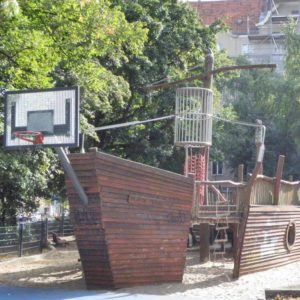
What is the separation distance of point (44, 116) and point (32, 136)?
427mm

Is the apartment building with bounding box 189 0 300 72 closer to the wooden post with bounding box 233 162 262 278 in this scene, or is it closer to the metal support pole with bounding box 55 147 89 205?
the wooden post with bounding box 233 162 262 278

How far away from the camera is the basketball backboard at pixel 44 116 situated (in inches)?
438

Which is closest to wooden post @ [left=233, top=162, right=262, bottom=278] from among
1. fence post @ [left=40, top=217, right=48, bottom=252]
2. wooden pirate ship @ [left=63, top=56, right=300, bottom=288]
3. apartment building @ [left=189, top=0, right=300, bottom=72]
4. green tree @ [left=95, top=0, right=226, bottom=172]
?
wooden pirate ship @ [left=63, top=56, right=300, bottom=288]

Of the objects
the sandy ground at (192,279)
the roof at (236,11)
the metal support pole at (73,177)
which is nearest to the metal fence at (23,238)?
→ the sandy ground at (192,279)

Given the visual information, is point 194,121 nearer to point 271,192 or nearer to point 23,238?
point 271,192

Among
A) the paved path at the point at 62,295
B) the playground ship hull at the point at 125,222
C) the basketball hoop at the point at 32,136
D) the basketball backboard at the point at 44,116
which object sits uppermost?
the basketball backboard at the point at 44,116

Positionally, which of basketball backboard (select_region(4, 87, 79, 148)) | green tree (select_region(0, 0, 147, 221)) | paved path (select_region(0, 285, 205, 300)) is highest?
Answer: green tree (select_region(0, 0, 147, 221))

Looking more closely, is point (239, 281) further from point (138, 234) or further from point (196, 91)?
point (196, 91)

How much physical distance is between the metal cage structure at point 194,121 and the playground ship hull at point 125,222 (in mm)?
3288

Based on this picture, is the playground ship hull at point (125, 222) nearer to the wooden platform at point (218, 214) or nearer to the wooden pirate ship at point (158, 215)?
the wooden pirate ship at point (158, 215)

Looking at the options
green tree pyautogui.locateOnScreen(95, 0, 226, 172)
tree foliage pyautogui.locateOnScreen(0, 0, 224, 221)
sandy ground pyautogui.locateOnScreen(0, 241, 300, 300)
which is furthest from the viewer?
green tree pyautogui.locateOnScreen(95, 0, 226, 172)

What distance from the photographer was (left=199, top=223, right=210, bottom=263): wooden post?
57.3ft

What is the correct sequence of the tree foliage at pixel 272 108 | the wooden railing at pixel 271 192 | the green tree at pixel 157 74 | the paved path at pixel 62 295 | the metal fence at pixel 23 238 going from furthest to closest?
the tree foliage at pixel 272 108, the green tree at pixel 157 74, the metal fence at pixel 23 238, the wooden railing at pixel 271 192, the paved path at pixel 62 295

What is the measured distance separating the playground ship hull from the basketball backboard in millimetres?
792
